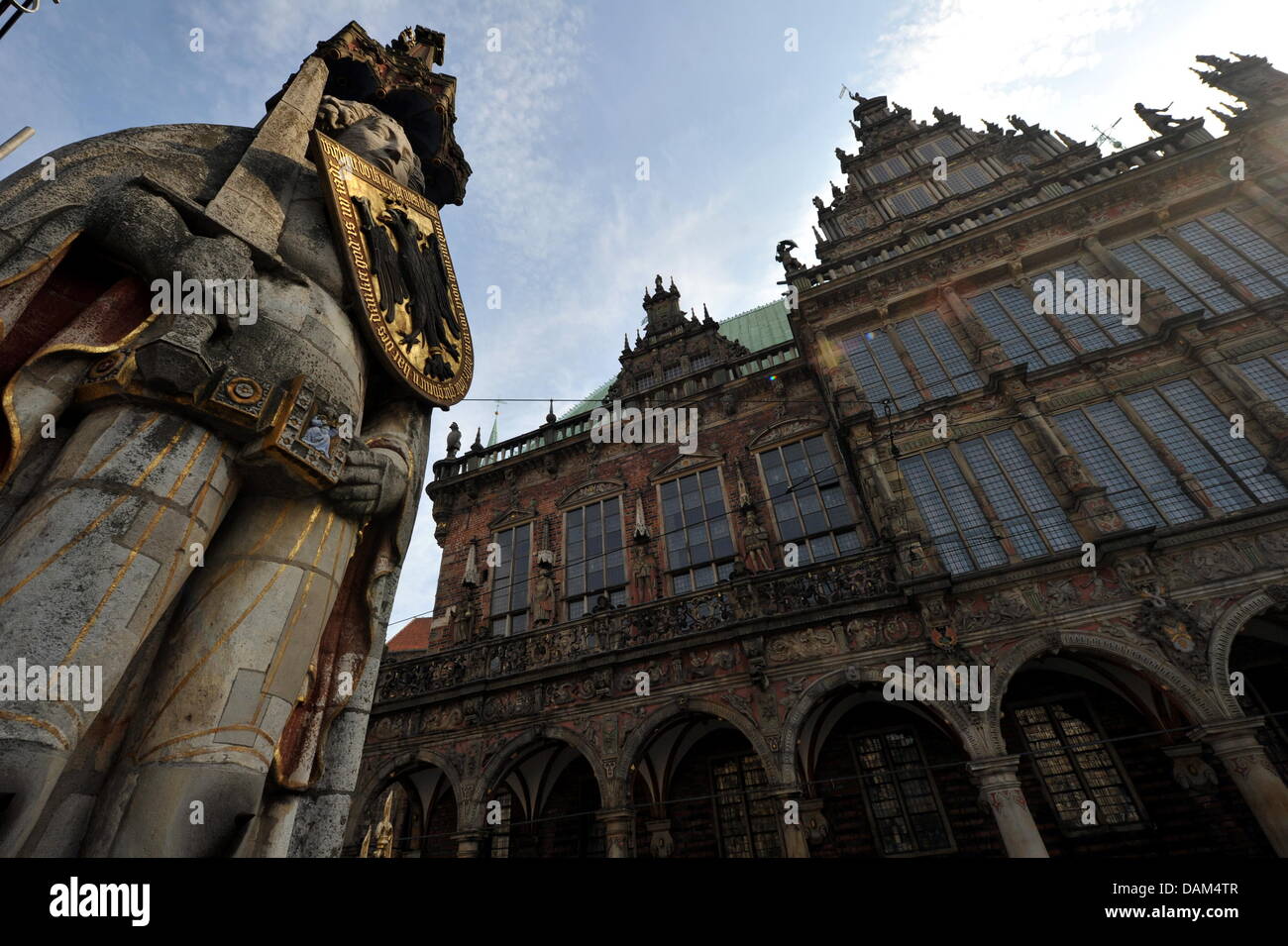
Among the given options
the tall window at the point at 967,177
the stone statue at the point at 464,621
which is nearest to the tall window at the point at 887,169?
the tall window at the point at 967,177

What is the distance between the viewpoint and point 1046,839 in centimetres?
918

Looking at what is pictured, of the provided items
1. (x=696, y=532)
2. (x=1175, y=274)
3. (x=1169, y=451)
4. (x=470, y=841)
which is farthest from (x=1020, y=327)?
(x=470, y=841)

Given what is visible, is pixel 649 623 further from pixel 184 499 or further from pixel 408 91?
pixel 184 499

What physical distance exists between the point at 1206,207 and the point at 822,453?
1007 cm

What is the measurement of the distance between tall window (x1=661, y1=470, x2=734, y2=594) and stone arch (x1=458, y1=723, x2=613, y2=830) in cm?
388

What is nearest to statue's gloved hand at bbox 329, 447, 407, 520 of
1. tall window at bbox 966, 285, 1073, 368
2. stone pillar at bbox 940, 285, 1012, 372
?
stone pillar at bbox 940, 285, 1012, 372

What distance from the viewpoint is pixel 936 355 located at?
13141 mm

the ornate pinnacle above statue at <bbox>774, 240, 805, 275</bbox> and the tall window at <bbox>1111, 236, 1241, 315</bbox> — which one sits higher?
the ornate pinnacle above statue at <bbox>774, 240, 805, 275</bbox>

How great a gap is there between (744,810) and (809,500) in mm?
6572

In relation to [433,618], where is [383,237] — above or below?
below

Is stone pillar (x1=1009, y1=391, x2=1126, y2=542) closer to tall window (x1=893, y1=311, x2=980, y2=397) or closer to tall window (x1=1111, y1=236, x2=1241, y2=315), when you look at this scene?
tall window (x1=893, y1=311, x2=980, y2=397)

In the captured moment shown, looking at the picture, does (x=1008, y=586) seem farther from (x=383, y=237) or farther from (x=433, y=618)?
(x=433, y=618)

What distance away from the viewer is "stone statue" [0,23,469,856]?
6.81 feet
